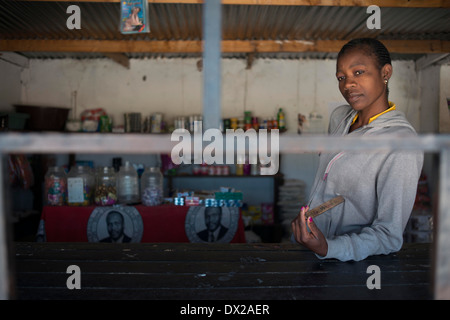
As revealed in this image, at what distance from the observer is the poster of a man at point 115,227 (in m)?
3.67

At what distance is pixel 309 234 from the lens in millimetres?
1381

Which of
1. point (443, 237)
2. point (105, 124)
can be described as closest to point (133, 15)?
point (443, 237)

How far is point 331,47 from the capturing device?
4.33 metres

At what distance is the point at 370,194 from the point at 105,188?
9.87ft

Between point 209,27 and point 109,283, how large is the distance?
92 cm

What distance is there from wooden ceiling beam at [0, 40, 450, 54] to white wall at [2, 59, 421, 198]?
1498 millimetres

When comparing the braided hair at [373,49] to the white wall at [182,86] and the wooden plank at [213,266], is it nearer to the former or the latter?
the wooden plank at [213,266]

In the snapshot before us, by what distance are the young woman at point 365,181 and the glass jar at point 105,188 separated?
262cm

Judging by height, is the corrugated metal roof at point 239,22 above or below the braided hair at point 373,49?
above

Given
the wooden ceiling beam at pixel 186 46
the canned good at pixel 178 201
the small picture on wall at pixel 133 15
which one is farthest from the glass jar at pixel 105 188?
the small picture on wall at pixel 133 15

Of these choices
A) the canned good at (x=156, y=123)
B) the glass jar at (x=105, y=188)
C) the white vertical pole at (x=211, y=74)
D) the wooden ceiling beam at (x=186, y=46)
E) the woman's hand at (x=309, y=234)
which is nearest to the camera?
the white vertical pole at (x=211, y=74)

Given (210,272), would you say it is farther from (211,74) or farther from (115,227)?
(115,227)
